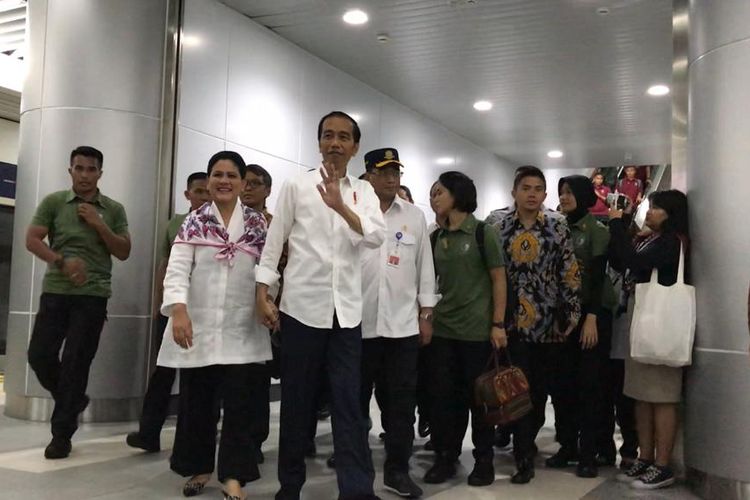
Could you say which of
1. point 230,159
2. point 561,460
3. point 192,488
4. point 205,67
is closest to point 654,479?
point 561,460

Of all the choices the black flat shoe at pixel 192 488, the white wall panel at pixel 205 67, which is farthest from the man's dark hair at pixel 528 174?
the white wall panel at pixel 205 67

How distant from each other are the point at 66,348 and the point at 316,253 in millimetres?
1931

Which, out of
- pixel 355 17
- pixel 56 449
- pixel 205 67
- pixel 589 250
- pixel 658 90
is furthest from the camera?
pixel 658 90

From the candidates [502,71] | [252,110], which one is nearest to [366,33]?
[252,110]

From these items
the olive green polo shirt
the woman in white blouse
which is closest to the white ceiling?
the olive green polo shirt

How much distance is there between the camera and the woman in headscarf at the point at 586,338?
4051 mm

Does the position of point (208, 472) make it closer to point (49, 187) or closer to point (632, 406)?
point (632, 406)

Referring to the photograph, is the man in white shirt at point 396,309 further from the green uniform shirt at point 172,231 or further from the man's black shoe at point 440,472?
the green uniform shirt at point 172,231

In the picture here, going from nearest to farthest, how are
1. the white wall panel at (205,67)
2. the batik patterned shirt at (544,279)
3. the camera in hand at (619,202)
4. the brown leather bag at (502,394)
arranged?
the brown leather bag at (502,394), the batik patterned shirt at (544,279), the camera in hand at (619,202), the white wall panel at (205,67)

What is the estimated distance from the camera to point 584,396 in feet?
13.4

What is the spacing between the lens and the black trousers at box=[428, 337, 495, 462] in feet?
12.5

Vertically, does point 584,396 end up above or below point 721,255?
below

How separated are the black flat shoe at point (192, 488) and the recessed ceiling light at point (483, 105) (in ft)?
25.2

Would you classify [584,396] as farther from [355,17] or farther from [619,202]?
[355,17]
